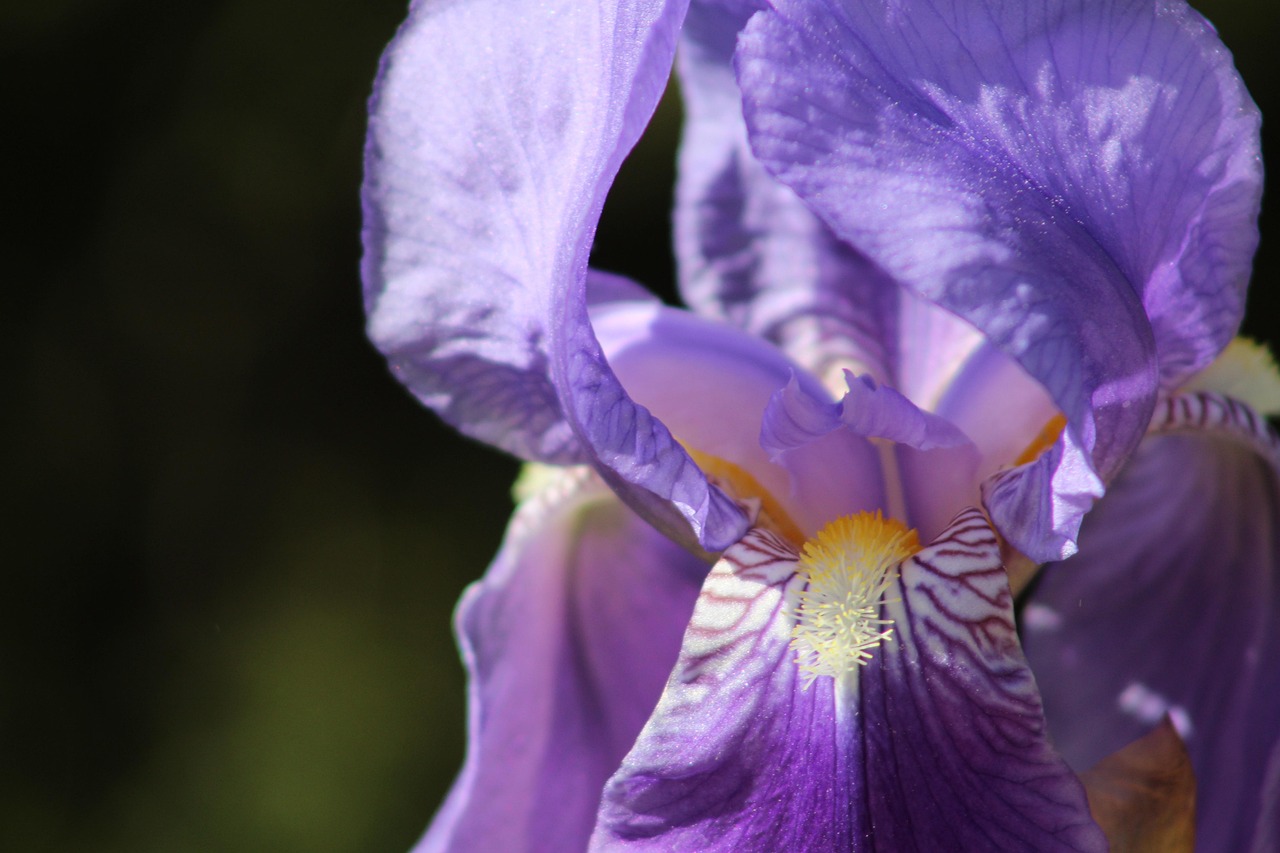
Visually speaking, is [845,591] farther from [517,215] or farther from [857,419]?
[517,215]

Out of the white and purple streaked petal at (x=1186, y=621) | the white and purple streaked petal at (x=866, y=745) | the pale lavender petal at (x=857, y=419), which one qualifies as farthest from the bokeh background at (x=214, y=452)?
the white and purple streaked petal at (x=866, y=745)

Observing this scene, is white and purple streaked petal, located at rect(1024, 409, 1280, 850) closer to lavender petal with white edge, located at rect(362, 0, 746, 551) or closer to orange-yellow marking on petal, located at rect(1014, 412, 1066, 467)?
orange-yellow marking on petal, located at rect(1014, 412, 1066, 467)

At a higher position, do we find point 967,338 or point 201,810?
point 967,338

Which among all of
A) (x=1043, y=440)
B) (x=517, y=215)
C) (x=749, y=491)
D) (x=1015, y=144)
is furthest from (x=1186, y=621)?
(x=517, y=215)

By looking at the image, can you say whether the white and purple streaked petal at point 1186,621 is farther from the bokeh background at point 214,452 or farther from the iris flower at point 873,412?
the bokeh background at point 214,452

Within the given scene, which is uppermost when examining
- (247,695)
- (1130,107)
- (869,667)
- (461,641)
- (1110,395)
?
(1130,107)

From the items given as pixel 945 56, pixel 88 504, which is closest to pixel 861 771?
pixel 945 56

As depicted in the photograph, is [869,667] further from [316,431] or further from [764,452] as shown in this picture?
[316,431]
